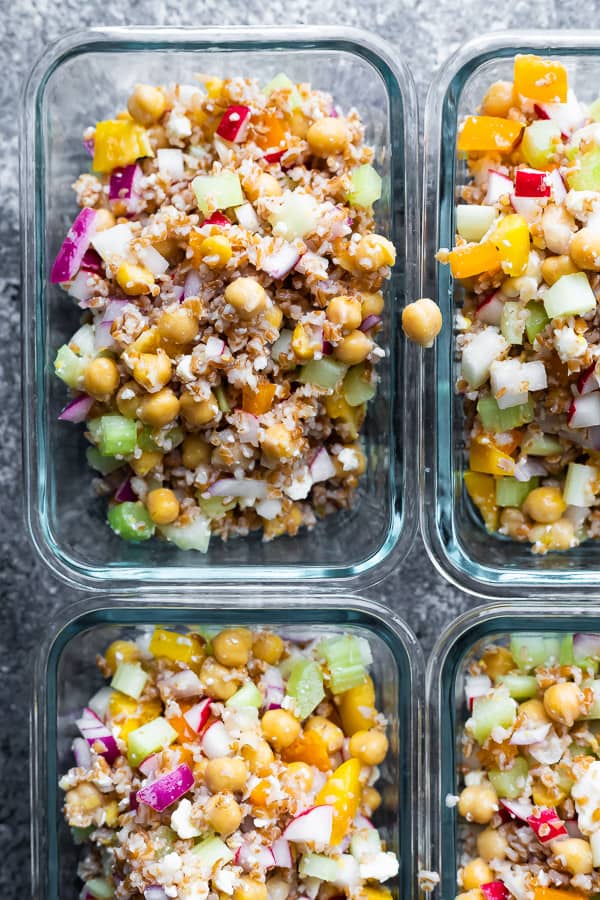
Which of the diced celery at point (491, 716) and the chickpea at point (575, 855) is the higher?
the diced celery at point (491, 716)

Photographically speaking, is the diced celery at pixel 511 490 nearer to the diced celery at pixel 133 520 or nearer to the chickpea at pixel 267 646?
the chickpea at pixel 267 646

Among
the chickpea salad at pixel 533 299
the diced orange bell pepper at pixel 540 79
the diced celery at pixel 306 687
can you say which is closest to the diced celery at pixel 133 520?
the diced celery at pixel 306 687

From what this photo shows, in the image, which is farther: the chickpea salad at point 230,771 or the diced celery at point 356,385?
the diced celery at point 356,385

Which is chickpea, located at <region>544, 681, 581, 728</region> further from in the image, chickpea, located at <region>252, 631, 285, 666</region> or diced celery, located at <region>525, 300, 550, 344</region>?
diced celery, located at <region>525, 300, 550, 344</region>

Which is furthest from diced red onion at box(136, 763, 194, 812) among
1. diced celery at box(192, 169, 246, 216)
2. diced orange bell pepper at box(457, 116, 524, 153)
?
diced orange bell pepper at box(457, 116, 524, 153)

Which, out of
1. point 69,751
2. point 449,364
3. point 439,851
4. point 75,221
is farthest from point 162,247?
point 439,851
